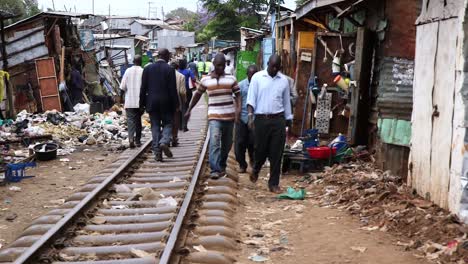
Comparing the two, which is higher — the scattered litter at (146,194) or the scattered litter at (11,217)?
the scattered litter at (146,194)

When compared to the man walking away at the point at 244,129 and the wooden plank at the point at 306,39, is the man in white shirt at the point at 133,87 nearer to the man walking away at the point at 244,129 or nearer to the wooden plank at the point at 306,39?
the man walking away at the point at 244,129

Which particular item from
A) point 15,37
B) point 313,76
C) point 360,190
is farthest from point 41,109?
point 360,190

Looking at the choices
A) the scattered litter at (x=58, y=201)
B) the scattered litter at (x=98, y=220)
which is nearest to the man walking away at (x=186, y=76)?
the scattered litter at (x=58, y=201)

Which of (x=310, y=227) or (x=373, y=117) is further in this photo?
(x=373, y=117)

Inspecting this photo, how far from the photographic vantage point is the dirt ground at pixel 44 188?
24.4 ft

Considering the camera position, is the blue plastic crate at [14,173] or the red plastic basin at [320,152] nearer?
the blue plastic crate at [14,173]

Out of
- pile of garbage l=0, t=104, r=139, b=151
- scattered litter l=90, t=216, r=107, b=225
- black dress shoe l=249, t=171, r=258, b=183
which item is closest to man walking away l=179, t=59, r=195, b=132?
pile of garbage l=0, t=104, r=139, b=151

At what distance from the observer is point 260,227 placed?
23.1ft

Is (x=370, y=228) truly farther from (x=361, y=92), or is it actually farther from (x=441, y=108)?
(x=361, y=92)

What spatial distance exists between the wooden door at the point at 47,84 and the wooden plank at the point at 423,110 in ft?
46.7

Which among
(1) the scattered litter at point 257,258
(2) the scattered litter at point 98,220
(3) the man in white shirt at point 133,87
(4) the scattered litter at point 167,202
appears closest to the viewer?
(1) the scattered litter at point 257,258

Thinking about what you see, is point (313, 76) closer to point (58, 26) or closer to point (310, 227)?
point (310, 227)

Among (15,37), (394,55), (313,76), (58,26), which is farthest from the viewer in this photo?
(58,26)

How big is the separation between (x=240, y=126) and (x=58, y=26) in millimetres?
13230
